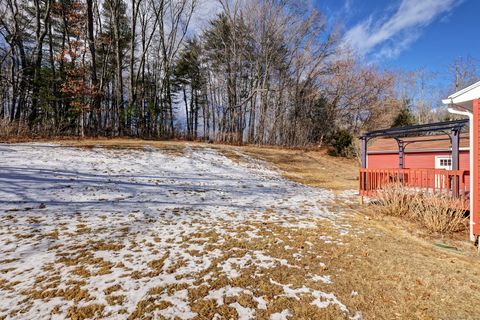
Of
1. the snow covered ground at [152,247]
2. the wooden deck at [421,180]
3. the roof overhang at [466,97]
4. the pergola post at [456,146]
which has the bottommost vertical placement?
the snow covered ground at [152,247]

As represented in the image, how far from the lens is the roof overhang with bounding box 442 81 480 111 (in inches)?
163

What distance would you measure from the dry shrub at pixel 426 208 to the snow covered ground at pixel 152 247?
5.22 ft

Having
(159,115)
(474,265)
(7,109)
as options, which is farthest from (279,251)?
(7,109)

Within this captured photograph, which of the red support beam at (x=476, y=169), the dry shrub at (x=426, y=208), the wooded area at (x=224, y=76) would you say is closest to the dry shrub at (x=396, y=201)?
the dry shrub at (x=426, y=208)

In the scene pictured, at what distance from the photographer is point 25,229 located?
393 centimetres

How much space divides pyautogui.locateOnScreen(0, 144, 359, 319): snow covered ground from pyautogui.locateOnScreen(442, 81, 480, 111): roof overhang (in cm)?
322

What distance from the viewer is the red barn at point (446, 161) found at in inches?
167

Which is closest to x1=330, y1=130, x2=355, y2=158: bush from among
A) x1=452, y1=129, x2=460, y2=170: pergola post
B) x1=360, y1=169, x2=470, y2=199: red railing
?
x1=452, y1=129, x2=460, y2=170: pergola post

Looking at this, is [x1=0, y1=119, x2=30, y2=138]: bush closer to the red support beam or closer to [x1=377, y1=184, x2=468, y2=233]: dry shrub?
[x1=377, y1=184, x2=468, y2=233]: dry shrub

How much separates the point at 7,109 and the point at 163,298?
2616 centimetres

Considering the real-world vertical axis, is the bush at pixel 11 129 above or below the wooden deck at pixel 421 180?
above

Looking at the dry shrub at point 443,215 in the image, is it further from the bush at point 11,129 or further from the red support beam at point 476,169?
the bush at point 11,129

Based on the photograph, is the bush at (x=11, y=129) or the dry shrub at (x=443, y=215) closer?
the dry shrub at (x=443, y=215)

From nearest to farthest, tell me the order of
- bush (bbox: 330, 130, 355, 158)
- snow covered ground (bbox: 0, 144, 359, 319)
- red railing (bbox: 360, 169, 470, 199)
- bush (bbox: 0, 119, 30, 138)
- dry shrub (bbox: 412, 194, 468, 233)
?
snow covered ground (bbox: 0, 144, 359, 319), dry shrub (bbox: 412, 194, 468, 233), red railing (bbox: 360, 169, 470, 199), bush (bbox: 0, 119, 30, 138), bush (bbox: 330, 130, 355, 158)
